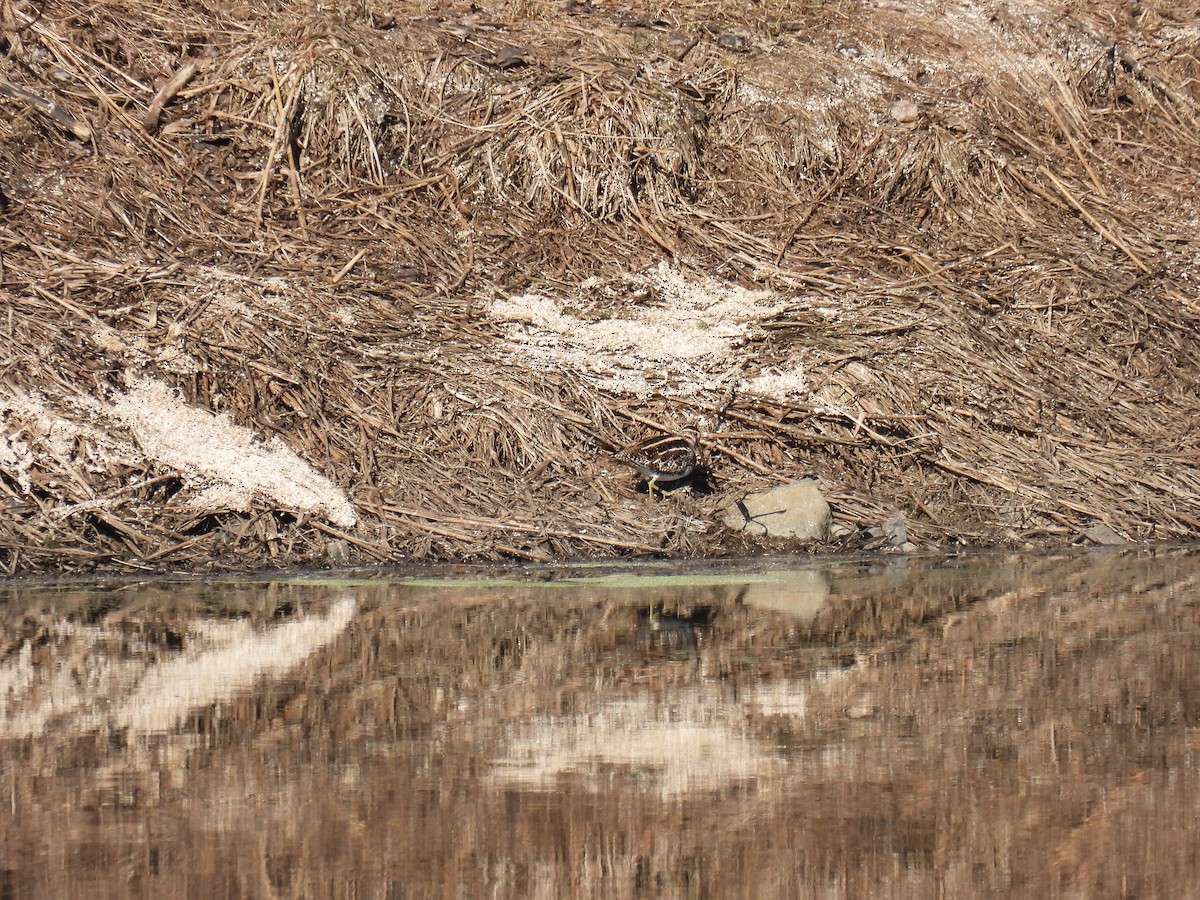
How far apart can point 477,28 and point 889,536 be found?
4.34 metres

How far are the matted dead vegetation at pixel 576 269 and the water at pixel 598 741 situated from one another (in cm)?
92

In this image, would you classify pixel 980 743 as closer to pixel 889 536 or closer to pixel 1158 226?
pixel 889 536

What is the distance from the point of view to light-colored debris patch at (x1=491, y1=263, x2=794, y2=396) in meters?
7.24

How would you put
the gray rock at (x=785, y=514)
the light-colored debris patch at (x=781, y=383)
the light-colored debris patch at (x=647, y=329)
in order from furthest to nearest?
the light-colored debris patch at (x=647, y=329) < the light-colored debris patch at (x=781, y=383) < the gray rock at (x=785, y=514)

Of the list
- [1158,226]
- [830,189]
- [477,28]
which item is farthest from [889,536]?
[477,28]

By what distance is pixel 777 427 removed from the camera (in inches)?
275

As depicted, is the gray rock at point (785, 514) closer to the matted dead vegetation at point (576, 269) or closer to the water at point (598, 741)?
the matted dead vegetation at point (576, 269)

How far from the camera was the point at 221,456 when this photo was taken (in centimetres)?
647

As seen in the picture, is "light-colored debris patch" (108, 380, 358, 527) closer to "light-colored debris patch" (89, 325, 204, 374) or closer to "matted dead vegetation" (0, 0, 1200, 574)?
"matted dead vegetation" (0, 0, 1200, 574)

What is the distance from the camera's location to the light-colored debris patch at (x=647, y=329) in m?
7.24

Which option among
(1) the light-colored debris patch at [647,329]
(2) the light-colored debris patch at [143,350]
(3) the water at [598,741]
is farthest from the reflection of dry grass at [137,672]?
(1) the light-colored debris patch at [647,329]

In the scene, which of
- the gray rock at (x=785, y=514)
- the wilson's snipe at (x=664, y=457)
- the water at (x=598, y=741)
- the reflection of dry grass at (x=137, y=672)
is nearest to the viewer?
the water at (x=598, y=741)

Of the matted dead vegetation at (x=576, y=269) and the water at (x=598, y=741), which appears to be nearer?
the water at (x=598, y=741)

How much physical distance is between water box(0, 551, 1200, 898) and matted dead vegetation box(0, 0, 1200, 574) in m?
0.92
